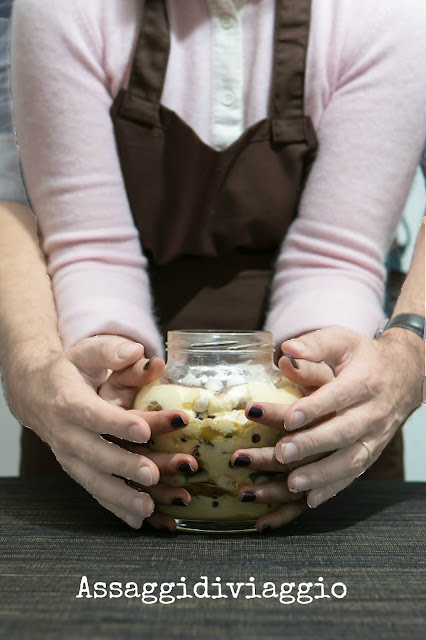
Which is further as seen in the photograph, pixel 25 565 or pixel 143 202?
pixel 143 202

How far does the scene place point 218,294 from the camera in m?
1.19

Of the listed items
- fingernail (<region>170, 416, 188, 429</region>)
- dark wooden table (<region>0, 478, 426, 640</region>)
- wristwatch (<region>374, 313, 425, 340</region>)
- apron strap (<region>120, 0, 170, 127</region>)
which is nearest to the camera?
dark wooden table (<region>0, 478, 426, 640</region>)

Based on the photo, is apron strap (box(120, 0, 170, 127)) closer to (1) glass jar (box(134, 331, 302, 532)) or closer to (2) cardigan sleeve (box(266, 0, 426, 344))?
(2) cardigan sleeve (box(266, 0, 426, 344))

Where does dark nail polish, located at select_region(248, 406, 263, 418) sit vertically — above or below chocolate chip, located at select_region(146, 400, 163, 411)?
above

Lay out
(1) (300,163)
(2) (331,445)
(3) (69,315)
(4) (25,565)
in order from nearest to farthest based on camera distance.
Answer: (4) (25,565) < (2) (331,445) < (3) (69,315) < (1) (300,163)

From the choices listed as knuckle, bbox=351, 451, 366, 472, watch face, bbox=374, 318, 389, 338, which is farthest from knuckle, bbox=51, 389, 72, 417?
watch face, bbox=374, 318, 389, 338

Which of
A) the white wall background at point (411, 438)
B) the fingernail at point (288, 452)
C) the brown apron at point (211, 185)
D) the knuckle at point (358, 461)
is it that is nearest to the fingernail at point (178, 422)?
the fingernail at point (288, 452)

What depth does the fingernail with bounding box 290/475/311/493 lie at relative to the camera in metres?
0.79

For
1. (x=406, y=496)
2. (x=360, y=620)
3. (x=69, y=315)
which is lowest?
(x=406, y=496)

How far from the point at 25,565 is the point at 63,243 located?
1.64 ft

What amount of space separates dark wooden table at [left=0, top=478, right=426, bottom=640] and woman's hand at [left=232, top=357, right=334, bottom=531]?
0.07 feet

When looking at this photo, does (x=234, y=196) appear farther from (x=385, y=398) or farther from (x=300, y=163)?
(x=385, y=398)

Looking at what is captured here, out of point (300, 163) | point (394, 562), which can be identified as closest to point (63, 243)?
point (300, 163)

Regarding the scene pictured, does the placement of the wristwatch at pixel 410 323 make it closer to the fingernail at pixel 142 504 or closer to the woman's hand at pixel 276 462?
the woman's hand at pixel 276 462
